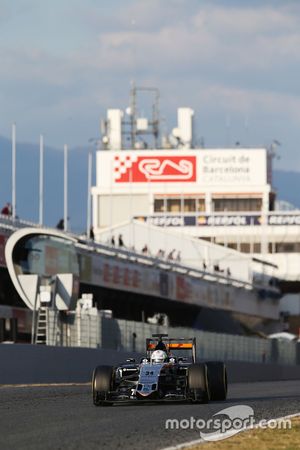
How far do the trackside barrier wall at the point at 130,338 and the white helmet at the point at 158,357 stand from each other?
2006cm

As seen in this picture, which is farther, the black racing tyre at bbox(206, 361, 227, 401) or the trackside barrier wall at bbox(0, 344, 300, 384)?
the trackside barrier wall at bbox(0, 344, 300, 384)

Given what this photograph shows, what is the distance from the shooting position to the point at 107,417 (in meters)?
20.8

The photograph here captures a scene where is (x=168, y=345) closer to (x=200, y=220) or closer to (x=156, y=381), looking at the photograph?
(x=156, y=381)

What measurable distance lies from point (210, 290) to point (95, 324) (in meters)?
45.8

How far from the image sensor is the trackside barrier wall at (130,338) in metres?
45.4

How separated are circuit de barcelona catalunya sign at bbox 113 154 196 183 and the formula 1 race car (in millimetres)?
104521

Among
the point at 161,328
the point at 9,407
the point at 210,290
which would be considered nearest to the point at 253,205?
the point at 210,290

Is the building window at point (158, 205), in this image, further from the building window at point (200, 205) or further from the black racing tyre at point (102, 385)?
the black racing tyre at point (102, 385)

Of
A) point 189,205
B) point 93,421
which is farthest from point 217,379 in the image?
point 189,205

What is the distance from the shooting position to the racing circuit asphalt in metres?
16.4

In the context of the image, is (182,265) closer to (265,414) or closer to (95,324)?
(95,324)

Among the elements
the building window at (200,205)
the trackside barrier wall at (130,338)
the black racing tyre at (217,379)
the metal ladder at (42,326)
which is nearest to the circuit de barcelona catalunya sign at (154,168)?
the building window at (200,205)

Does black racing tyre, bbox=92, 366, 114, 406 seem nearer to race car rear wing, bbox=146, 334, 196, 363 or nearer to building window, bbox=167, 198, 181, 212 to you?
race car rear wing, bbox=146, 334, 196, 363

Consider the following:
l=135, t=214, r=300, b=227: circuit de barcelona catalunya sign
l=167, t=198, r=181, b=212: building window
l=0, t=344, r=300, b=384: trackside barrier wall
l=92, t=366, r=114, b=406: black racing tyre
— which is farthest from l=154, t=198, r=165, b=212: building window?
l=92, t=366, r=114, b=406: black racing tyre
